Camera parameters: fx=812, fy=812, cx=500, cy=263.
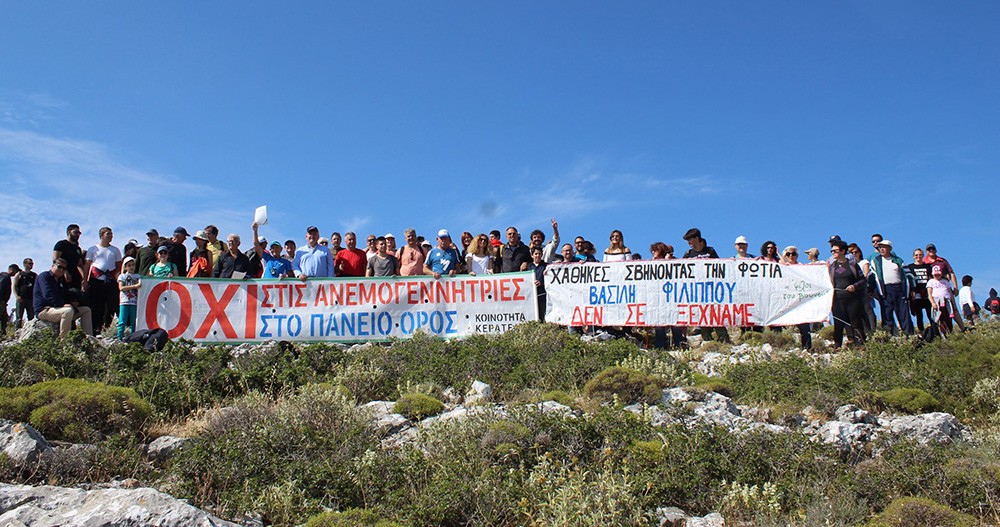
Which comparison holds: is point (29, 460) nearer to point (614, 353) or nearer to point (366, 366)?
point (366, 366)

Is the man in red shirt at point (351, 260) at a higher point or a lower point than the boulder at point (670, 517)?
higher

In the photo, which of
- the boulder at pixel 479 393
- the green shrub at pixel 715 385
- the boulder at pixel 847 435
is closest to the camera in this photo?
the boulder at pixel 847 435

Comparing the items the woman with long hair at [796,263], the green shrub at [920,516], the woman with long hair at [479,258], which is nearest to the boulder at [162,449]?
the green shrub at [920,516]

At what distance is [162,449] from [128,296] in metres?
7.86

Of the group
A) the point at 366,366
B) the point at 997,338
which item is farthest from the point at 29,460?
the point at 997,338

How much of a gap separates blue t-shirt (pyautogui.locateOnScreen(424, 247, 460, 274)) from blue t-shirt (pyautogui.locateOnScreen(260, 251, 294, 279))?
277cm

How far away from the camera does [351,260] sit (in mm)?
15953

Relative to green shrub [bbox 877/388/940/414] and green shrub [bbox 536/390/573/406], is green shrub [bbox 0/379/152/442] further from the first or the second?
green shrub [bbox 877/388/940/414]

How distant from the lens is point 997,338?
12.3m

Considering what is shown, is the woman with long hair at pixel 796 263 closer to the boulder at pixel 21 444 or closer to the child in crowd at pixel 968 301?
the child in crowd at pixel 968 301

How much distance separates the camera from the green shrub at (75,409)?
24.8 feet

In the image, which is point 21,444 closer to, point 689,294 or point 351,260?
point 351,260

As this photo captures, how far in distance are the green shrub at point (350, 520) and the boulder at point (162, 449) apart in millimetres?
2239

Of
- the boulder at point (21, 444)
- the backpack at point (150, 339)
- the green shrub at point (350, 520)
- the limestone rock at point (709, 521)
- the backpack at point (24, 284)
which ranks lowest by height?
the limestone rock at point (709, 521)
